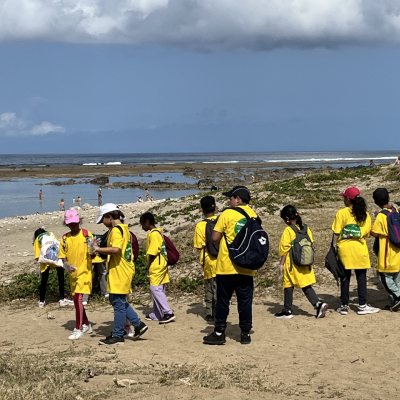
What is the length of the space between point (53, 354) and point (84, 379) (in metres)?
1.34

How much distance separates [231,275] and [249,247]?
1.44ft

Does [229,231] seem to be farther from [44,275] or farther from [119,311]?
[44,275]

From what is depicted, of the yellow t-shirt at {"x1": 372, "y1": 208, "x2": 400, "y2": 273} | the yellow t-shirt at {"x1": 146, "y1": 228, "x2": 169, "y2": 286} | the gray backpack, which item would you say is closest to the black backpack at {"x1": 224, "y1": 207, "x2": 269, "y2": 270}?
the gray backpack

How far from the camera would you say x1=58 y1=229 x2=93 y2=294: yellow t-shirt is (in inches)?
302

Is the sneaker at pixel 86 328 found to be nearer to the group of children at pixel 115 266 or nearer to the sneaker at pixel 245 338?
the group of children at pixel 115 266

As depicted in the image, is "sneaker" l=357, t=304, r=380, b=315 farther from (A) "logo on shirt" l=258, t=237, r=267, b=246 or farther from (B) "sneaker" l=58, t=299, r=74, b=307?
(B) "sneaker" l=58, t=299, r=74, b=307

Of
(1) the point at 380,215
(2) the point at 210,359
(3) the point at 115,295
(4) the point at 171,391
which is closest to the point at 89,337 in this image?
(3) the point at 115,295

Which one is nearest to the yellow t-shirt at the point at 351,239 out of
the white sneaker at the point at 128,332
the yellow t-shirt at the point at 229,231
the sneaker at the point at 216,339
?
the yellow t-shirt at the point at 229,231

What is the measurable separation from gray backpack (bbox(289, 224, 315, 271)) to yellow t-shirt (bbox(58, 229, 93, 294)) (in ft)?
9.24

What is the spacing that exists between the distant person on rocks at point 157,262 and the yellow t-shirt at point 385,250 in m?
3.06

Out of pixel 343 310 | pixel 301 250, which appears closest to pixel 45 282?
pixel 301 250

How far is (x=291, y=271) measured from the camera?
8.40 meters

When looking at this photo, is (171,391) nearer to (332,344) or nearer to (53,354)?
(53,354)

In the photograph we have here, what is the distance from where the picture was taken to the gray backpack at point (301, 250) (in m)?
8.20
